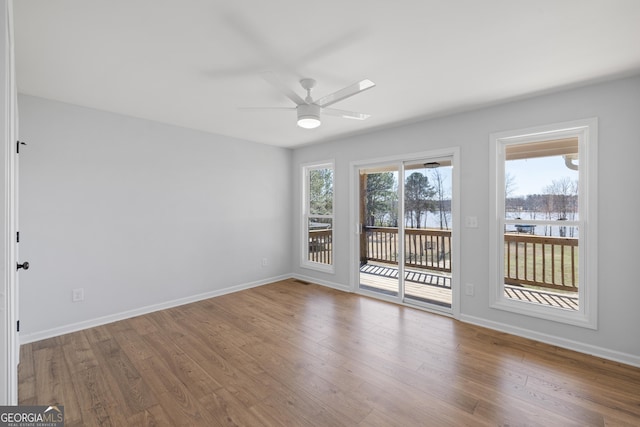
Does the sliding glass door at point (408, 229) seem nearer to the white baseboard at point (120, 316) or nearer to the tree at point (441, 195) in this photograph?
the tree at point (441, 195)

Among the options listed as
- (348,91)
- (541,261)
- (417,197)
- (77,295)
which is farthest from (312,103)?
(77,295)

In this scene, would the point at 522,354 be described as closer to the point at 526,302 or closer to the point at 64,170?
the point at 526,302

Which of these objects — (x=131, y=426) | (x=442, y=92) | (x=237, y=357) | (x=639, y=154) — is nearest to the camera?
(x=131, y=426)

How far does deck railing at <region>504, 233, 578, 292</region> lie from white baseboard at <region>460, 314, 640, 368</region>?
499 millimetres

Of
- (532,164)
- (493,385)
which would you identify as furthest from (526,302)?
(532,164)

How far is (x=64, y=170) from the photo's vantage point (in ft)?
10.1

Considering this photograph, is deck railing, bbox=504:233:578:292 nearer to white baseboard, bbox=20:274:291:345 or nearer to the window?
Result: the window

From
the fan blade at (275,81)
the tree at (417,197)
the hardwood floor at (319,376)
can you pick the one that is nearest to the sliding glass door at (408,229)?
the tree at (417,197)

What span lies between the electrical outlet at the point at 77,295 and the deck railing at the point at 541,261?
190 inches

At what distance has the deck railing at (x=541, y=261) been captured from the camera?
9.48ft

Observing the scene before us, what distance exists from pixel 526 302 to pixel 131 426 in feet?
12.0

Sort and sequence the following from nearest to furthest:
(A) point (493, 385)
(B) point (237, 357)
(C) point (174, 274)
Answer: (A) point (493, 385)
(B) point (237, 357)
(C) point (174, 274)

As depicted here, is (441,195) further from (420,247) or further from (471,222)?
(420,247)

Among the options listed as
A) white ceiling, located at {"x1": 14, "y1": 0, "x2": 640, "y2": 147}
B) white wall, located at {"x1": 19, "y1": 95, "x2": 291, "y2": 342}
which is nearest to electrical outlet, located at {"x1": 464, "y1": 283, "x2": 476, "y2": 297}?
white ceiling, located at {"x1": 14, "y1": 0, "x2": 640, "y2": 147}
